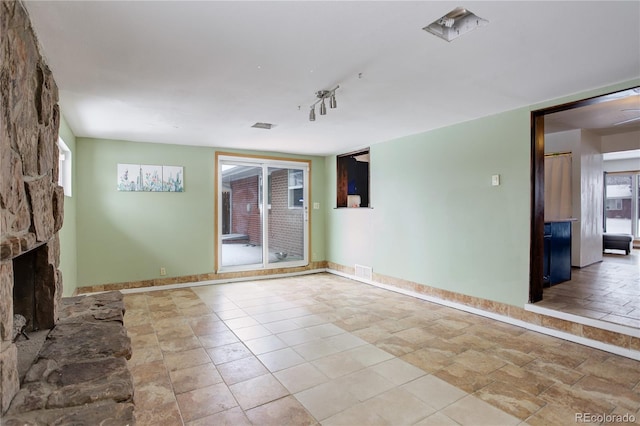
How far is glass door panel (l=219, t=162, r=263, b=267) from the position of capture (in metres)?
5.77

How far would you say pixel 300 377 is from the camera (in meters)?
2.48

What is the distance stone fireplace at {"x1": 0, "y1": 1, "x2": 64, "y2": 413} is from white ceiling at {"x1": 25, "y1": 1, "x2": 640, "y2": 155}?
39 cm

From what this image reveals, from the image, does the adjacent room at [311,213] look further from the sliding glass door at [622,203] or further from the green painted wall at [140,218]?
the sliding glass door at [622,203]

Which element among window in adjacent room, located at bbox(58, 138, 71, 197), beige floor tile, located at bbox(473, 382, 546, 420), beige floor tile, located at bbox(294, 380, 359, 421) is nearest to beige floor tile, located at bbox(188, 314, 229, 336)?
beige floor tile, located at bbox(294, 380, 359, 421)

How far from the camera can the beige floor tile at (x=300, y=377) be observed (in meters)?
2.36

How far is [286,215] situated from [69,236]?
3340 mm

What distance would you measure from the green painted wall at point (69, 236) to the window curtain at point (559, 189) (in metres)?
6.83

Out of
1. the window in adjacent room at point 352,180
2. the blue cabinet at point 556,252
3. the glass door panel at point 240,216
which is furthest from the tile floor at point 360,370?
the window in adjacent room at point 352,180

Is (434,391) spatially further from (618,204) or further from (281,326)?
(618,204)

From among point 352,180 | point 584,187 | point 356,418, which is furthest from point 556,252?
point 356,418

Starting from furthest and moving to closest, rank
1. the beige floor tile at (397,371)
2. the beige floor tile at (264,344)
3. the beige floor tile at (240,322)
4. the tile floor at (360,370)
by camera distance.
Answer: the beige floor tile at (240,322) → the beige floor tile at (264,344) → the beige floor tile at (397,371) → the tile floor at (360,370)

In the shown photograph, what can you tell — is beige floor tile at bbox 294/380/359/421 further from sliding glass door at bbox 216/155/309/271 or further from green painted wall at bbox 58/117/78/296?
sliding glass door at bbox 216/155/309/271

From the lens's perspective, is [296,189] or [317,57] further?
[296,189]

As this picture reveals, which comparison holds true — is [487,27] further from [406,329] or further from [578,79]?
[406,329]
